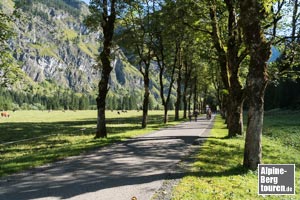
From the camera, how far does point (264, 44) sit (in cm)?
1251

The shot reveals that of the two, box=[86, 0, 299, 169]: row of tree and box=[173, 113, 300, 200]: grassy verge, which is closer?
box=[173, 113, 300, 200]: grassy verge

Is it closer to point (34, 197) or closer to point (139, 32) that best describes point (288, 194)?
point (34, 197)

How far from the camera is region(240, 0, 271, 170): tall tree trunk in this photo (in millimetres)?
12391

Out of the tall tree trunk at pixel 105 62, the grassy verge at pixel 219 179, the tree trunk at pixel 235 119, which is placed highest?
the tall tree trunk at pixel 105 62

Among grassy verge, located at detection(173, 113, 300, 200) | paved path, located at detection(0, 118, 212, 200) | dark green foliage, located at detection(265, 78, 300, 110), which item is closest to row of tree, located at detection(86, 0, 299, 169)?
grassy verge, located at detection(173, 113, 300, 200)

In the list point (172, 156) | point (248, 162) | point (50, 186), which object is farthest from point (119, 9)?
point (50, 186)

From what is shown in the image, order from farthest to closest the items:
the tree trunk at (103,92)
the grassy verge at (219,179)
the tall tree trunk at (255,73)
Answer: the tree trunk at (103,92), the tall tree trunk at (255,73), the grassy verge at (219,179)

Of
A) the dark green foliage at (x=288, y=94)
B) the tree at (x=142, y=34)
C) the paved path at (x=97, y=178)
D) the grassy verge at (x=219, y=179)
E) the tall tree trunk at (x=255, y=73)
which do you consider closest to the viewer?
the paved path at (x=97, y=178)

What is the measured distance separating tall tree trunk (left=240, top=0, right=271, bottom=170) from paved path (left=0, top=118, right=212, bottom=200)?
3143 millimetres

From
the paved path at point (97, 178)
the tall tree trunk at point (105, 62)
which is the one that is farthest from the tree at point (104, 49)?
the paved path at point (97, 178)

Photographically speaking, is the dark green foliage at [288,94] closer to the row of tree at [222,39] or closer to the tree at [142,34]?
the row of tree at [222,39]

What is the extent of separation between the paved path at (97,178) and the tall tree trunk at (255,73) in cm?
314

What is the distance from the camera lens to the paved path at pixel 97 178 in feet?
29.5

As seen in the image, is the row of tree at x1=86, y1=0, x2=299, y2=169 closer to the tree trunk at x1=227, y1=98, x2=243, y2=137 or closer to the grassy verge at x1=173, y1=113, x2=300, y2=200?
the tree trunk at x1=227, y1=98, x2=243, y2=137
